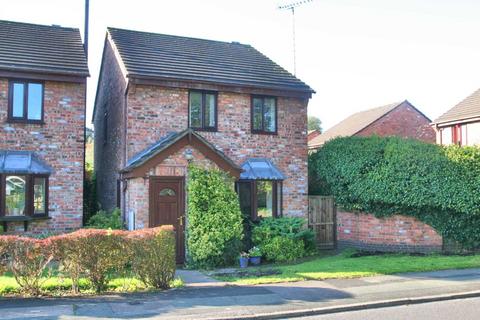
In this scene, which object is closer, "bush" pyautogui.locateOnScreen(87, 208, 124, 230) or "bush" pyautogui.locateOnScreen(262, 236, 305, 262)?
"bush" pyautogui.locateOnScreen(262, 236, 305, 262)

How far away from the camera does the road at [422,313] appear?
8.70 meters

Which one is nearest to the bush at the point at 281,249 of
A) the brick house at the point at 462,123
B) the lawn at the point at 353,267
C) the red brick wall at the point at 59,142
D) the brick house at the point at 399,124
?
the lawn at the point at 353,267

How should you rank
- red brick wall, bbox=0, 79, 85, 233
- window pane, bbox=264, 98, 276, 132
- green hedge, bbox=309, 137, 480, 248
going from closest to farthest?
red brick wall, bbox=0, 79, 85, 233 → green hedge, bbox=309, 137, 480, 248 → window pane, bbox=264, 98, 276, 132

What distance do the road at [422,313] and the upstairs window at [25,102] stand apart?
35.3ft

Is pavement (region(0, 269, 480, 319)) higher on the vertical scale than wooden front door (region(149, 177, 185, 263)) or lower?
lower

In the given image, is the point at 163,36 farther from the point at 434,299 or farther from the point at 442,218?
the point at 434,299

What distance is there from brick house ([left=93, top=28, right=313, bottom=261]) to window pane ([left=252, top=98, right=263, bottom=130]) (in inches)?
1.4

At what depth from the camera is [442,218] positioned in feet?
54.4

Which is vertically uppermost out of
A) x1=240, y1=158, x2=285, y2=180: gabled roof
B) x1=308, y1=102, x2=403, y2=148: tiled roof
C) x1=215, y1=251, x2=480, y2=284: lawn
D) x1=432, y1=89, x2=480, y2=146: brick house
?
x1=308, y1=102, x2=403, y2=148: tiled roof

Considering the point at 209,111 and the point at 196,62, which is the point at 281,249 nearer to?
the point at 209,111

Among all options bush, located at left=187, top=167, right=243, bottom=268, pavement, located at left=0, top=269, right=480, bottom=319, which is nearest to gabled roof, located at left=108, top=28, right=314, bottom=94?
bush, located at left=187, top=167, right=243, bottom=268

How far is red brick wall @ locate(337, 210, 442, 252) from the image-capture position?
54.7 feet

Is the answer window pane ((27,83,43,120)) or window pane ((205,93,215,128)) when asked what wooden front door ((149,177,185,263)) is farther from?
window pane ((27,83,43,120))

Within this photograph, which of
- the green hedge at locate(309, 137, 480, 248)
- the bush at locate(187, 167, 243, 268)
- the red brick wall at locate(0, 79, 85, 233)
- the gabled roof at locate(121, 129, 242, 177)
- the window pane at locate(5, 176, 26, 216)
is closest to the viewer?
the bush at locate(187, 167, 243, 268)
